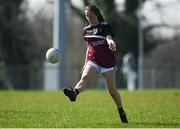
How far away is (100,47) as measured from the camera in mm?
12805

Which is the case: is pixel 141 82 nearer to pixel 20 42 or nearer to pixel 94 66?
pixel 20 42

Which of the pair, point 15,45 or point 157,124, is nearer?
point 157,124

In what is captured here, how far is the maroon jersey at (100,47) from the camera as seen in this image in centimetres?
1275

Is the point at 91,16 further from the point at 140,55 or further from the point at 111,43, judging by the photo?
the point at 140,55

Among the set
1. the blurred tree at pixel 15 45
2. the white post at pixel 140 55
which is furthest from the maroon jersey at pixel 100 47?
the blurred tree at pixel 15 45

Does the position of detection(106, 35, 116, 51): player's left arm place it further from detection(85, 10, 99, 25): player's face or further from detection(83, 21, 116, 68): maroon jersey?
detection(85, 10, 99, 25): player's face

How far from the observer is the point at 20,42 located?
55.4 metres

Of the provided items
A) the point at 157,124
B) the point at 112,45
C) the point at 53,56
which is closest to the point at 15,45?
the point at 53,56

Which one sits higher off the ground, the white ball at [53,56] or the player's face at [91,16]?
the player's face at [91,16]

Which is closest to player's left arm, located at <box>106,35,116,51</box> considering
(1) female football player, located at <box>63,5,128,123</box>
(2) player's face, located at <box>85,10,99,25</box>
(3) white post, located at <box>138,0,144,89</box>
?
(1) female football player, located at <box>63,5,128,123</box>

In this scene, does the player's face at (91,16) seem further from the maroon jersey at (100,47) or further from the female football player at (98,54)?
the maroon jersey at (100,47)

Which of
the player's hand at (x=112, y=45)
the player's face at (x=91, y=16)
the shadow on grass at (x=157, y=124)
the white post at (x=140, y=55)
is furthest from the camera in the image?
the white post at (x=140, y=55)

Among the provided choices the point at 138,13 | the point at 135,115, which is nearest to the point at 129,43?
the point at 138,13

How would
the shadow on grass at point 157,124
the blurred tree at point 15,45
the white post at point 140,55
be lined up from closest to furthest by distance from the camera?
the shadow on grass at point 157,124 < the white post at point 140,55 < the blurred tree at point 15,45
